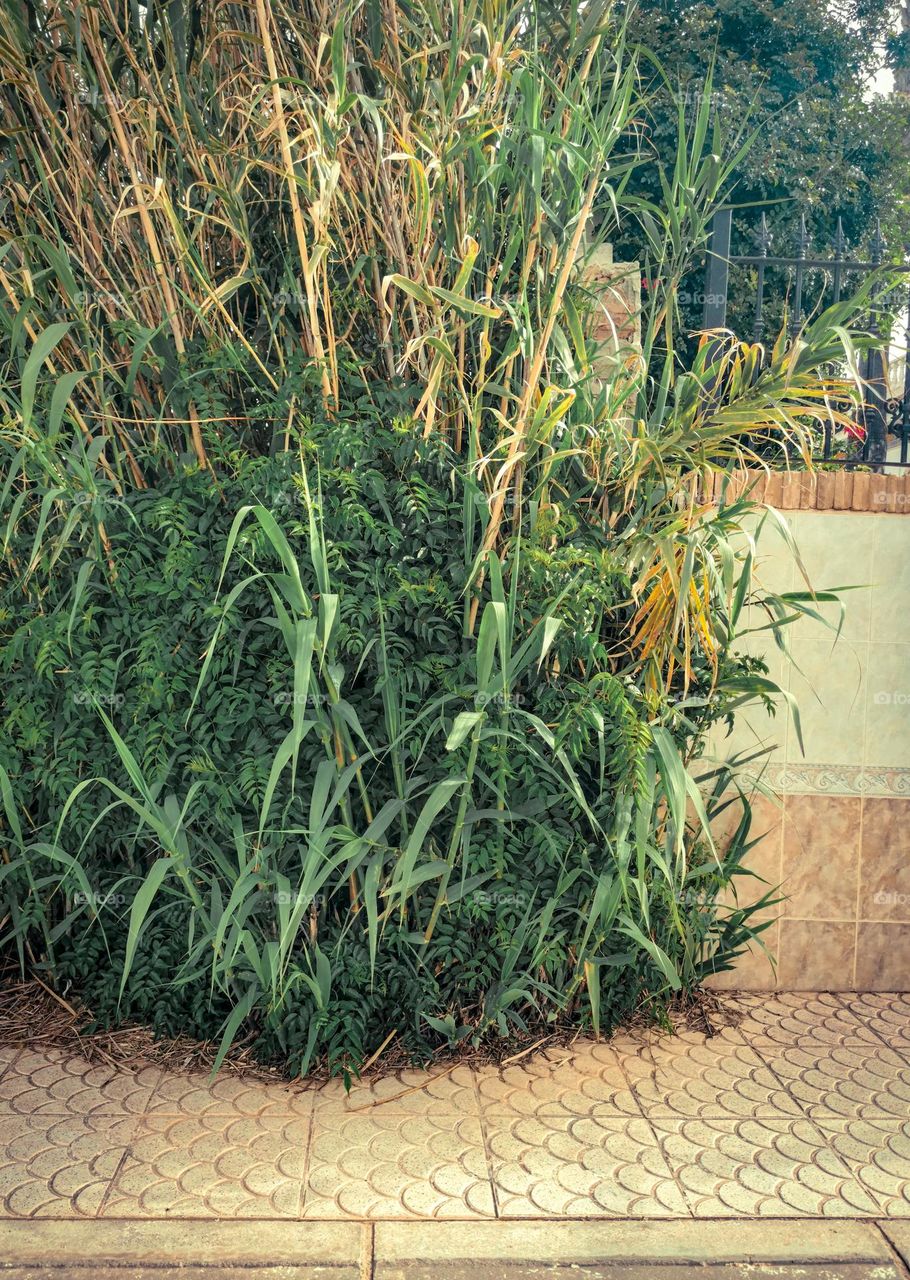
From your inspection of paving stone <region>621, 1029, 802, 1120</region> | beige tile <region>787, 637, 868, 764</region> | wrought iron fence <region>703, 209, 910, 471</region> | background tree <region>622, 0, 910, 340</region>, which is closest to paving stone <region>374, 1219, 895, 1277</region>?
paving stone <region>621, 1029, 802, 1120</region>

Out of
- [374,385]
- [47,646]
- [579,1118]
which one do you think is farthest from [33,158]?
[579,1118]

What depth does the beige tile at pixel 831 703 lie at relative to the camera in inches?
145

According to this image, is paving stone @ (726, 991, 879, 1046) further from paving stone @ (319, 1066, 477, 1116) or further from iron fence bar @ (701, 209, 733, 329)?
iron fence bar @ (701, 209, 733, 329)

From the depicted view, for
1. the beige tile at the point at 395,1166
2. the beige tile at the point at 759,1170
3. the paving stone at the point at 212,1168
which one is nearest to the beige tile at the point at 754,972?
the beige tile at the point at 759,1170

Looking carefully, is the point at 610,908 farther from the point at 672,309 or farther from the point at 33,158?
the point at 33,158

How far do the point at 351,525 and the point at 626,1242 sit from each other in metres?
1.70

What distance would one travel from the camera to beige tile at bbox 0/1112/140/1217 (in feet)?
8.18

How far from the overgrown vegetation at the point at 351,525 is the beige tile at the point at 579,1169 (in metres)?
0.33

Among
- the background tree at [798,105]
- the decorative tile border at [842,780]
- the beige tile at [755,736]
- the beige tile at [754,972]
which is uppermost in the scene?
the background tree at [798,105]

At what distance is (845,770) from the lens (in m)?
3.69

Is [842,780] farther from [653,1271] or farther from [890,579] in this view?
[653,1271]

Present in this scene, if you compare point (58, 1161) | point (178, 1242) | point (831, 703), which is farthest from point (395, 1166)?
point (831, 703)

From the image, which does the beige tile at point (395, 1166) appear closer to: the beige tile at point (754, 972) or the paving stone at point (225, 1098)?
the paving stone at point (225, 1098)

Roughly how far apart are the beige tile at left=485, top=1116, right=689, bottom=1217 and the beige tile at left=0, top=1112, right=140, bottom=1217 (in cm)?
88
